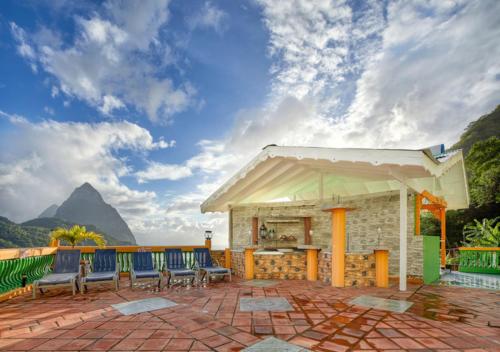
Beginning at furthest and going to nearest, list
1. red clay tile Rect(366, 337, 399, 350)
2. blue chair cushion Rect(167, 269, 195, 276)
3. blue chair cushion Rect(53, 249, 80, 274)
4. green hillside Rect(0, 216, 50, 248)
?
green hillside Rect(0, 216, 50, 248), blue chair cushion Rect(167, 269, 195, 276), blue chair cushion Rect(53, 249, 80, 274), red clay tile Rect(366, 337, 399, 350)

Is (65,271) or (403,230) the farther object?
(65,271)

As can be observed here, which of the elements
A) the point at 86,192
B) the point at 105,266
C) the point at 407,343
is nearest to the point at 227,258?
the point at 105,266

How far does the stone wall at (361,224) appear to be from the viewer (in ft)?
27.0

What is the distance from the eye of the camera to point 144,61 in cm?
1076

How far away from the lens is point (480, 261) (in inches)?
438

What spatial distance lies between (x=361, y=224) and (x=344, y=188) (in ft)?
5.70

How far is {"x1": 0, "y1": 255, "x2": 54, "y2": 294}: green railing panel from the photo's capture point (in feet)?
18.2

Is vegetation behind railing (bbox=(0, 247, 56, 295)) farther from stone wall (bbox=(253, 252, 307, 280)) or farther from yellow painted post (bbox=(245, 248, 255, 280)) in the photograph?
stone wall (bbox=(253, 252, 307, 280))

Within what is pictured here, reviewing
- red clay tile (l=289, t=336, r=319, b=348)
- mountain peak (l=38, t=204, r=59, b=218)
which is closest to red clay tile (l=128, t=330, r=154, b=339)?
red clay tile (l=289, t=336, r=319, b=348)

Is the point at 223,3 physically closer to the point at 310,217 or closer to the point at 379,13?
the point at 379,13

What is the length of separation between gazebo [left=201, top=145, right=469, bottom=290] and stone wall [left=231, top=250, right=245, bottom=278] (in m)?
2.14

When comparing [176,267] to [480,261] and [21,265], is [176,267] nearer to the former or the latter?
[21,265]

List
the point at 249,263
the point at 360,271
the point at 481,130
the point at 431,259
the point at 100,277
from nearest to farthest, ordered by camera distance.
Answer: the point at 100,277 < the point at 360,271 < the point at 431,259 < the point at 249,263 < the point at 481,130

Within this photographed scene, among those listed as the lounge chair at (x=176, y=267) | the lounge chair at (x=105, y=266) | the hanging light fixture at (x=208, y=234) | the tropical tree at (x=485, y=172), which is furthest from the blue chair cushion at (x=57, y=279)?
the tropical tree at (x=485, y=172)
